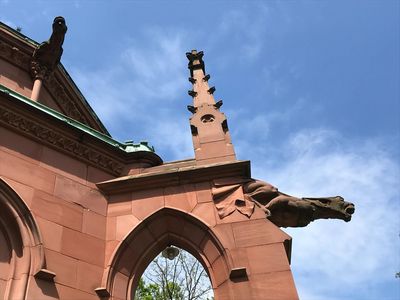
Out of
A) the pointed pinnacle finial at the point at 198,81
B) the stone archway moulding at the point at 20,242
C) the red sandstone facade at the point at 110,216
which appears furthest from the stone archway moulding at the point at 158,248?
the pointed pinnacle finial at the point at 198,81

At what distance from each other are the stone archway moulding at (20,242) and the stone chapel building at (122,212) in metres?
0.01

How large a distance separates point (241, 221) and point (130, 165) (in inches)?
99.6

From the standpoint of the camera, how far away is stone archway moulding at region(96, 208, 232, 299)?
6117 mm

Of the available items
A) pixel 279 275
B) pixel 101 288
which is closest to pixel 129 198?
pixel 101 288

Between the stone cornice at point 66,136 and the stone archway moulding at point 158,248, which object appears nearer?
the stone archway moulding at point 158,248

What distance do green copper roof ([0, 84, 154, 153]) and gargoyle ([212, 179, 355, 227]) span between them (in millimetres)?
1920

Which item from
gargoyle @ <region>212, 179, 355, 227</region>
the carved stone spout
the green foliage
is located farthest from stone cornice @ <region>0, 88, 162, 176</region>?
the green foliage

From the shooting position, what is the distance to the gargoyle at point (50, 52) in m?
10.7

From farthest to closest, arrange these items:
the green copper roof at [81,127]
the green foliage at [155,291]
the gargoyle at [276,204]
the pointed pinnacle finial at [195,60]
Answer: the green foliage at [155,291], the pointed pinnacle finial at [195,60], the green copper roof at [81,127], the gargoyle at [276,204]

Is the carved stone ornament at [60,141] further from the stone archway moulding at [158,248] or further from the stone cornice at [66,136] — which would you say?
the stone archway moulding at [158,248]

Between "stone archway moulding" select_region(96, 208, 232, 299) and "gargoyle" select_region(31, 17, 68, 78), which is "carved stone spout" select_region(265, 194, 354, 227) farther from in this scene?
"gargoyle" select_region(31, 17, 68, 78)

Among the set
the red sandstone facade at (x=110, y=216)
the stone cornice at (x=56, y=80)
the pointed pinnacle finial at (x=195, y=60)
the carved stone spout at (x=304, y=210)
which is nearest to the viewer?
the red sandstone facade at (x=110, y=216)

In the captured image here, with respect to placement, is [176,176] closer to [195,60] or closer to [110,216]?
[110,216]

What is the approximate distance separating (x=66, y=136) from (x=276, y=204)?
3608mm
